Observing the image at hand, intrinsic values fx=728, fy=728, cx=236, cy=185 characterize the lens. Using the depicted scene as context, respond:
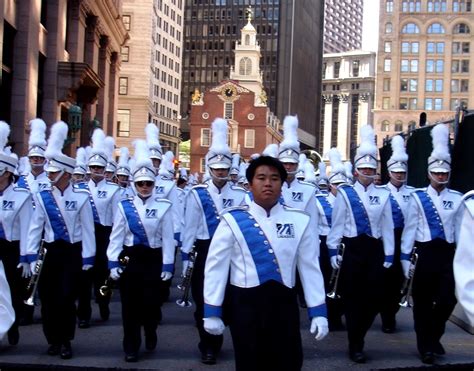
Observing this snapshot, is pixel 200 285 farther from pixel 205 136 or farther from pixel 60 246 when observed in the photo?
pixel 205 136

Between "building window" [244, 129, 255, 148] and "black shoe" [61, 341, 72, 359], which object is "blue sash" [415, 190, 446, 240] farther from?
"building window" [244, 129, 255, 148]

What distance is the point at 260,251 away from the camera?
16.9ft

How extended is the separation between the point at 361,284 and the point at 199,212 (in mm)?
2101

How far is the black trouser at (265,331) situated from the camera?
16.5ft

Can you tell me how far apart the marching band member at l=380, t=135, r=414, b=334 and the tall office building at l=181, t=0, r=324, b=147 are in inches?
4755

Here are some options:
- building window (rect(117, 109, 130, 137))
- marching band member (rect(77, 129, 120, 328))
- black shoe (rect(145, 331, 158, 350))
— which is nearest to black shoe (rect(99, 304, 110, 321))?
marching band member (rect(77, 129, 120, 328))

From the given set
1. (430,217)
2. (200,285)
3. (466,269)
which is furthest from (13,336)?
(466,269)

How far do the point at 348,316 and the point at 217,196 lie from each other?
6.92 feet

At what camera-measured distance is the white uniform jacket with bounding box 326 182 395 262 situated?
8.91 metres

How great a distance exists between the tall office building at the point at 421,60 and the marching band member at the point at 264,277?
11757cm

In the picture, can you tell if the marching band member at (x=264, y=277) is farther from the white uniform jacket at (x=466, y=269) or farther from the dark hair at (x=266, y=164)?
Answer: the white uniform jacket at (x=466, y=269)

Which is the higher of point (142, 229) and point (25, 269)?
point (142, 229)

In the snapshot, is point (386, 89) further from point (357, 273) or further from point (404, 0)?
point (357, 273)

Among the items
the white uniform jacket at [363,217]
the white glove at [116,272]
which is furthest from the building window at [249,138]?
the white glove at [116,272]
